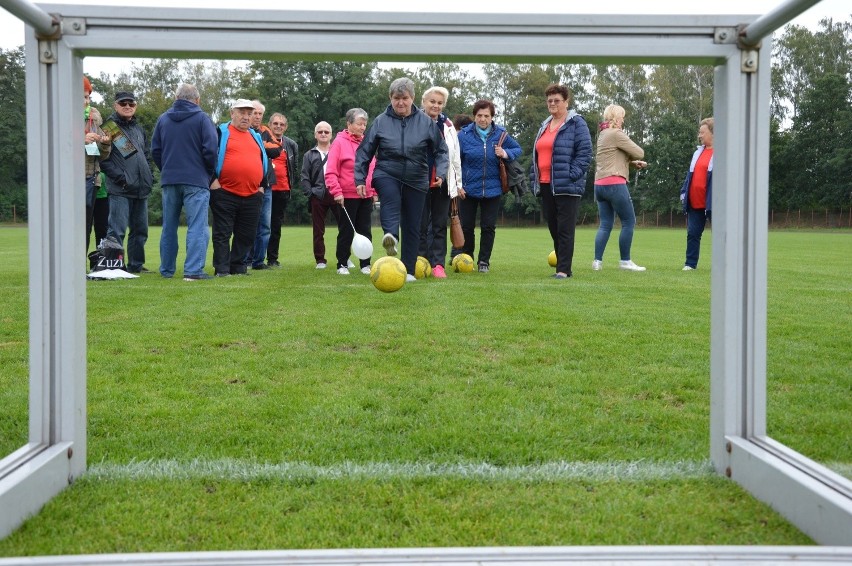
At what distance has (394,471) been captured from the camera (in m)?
2.73

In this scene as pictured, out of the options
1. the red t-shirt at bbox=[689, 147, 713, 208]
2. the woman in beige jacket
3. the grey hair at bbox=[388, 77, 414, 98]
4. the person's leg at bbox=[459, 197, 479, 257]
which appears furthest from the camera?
the red t-shirt at bbox=[689, 147, 713, 208]

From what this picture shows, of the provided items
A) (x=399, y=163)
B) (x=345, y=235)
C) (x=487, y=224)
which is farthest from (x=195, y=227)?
(x=487, y=224)

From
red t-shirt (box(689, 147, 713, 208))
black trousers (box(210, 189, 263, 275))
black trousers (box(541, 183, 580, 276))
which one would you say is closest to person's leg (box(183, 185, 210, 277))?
black trousers (box(210, 189, 263, 275))

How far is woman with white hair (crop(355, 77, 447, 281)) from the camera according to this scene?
28.1 feet

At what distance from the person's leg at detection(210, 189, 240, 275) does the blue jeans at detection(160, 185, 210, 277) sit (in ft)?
0.52

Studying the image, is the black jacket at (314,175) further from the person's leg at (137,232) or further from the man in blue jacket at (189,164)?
the person's leg at (137,232)

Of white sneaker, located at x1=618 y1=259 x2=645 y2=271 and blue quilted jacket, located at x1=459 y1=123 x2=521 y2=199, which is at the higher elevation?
blue quilted jacket, located at x1=459 y1=123 x2=521 y2=199

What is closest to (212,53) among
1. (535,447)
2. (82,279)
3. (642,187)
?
(82,279)

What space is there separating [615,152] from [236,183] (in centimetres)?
475

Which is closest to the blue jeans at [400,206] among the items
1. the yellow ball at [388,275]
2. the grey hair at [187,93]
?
the yellow ball at [388,275]

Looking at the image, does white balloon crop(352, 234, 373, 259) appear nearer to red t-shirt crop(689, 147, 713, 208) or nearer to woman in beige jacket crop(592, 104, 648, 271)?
woman in beige jacket crop(592, 104, 648, 271)

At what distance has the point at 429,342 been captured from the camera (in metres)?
5.28

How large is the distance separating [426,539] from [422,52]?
137 cm

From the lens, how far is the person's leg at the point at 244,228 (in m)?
10.2
